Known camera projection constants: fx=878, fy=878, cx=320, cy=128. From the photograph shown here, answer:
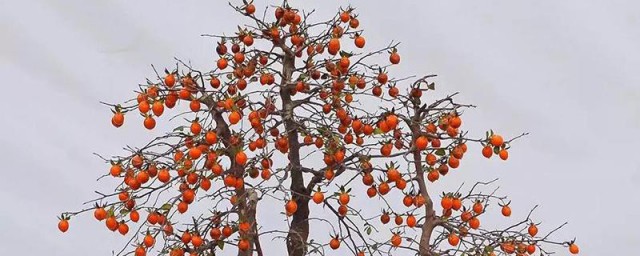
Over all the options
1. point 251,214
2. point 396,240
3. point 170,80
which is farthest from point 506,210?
point 170,80

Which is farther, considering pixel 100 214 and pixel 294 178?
pixel 294 178

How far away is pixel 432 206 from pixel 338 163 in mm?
346

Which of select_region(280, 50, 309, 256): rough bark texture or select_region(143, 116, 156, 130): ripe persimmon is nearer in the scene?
select_region(143, 116, 156, 130): ripe persimmon

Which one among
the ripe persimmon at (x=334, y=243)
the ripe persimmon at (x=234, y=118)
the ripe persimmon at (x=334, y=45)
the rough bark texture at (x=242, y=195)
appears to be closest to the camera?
the ripe persimmon at (x=234, y=118)

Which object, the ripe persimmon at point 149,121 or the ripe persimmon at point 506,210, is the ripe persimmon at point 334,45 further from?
the ripe persimmon at point 506,210

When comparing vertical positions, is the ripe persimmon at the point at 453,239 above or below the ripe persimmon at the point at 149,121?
below

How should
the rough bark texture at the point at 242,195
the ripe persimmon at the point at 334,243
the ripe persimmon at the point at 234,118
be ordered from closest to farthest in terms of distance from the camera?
the ripe persimmon at the point at 234,118 < the rough bark texture at the point at 242,195 < the ripe persimmon at the point at 334,243

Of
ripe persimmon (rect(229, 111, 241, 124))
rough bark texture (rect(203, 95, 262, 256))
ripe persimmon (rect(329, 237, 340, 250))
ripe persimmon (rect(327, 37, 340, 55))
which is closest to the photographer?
ripe persimmon (rect(229, 111, 241, 124))

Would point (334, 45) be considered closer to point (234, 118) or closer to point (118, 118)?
point (234, 118)

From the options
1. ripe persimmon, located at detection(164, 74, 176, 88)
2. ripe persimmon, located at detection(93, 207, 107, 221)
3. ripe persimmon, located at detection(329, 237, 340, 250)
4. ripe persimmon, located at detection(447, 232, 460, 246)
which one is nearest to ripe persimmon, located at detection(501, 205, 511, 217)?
ripe persimmon, located at detection(447, 232, 460, 246)

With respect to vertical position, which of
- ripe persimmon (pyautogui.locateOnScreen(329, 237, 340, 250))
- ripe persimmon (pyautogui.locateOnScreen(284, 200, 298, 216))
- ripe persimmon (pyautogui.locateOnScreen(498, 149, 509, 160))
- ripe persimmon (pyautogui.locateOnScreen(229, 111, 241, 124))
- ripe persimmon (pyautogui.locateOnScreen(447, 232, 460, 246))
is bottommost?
ripe persimmon (pyautogui.locateOnScreen(284, 200, 298, 216))

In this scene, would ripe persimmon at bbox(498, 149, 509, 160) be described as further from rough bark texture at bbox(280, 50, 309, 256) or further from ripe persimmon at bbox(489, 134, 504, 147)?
rough bark texture at bbox(280, 50, 309, 256)

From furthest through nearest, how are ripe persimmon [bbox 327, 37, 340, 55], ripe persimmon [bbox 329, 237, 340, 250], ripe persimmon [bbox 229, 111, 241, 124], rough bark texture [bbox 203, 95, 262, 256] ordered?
1. ripe persimmon [bbox 329, 237, 340, 250]
2. ripe persimmon [bbox 327, 37, 340, 55]
3. rough bark texture [bbox 203, 95, 262, 256]
4. ripe persimmon [bbox 229, 111, 241, 124]

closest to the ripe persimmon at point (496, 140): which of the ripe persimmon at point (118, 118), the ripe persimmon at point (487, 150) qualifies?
the ripe persimmon at point (487, 150)
